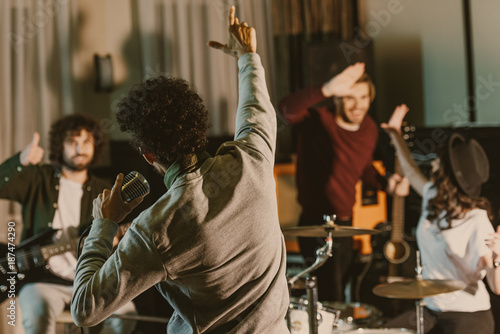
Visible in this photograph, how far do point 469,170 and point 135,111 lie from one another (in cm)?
191

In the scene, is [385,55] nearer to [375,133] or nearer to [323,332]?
[375,133]

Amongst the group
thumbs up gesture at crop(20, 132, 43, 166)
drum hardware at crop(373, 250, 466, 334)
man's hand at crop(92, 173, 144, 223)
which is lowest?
drum hardware at crop(373, 250, 466, 334)

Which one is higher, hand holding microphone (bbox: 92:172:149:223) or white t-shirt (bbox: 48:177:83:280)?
hand holding microphone (bbox: 92:172:149:223)

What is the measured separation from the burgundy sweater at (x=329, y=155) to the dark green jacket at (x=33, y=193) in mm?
1279

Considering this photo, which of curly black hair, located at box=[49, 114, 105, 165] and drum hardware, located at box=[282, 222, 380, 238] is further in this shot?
curly black hair, located at box=[49, 114, 105, 165]

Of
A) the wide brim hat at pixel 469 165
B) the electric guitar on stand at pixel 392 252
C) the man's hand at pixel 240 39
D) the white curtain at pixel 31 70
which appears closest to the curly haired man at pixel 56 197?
the white curtain at pixel 31 70

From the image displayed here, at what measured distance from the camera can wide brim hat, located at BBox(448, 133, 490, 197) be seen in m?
2.80

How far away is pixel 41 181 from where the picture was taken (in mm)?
3223

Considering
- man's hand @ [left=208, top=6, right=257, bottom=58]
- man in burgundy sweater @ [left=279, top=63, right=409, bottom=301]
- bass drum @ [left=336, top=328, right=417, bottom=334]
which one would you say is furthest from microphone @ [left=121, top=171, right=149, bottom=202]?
man in burgundy sweater @ [left=279, top=63, right=409, bottom=301]

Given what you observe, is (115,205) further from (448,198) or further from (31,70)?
(31,70)

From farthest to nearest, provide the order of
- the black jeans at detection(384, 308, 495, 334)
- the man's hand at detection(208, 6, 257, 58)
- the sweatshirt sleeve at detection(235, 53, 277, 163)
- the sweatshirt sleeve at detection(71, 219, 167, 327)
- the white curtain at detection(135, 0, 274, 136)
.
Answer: the white curtain at detection(135, 0, 274, 136), the black jeans at detection(384, 308, 495, 334), the man's hand at detection(208, 6, 257, 58), the sweatshirt sleeve at detection(235, 53, 277, 163), the sweatshirt sleeve at detection(71, 219, 167, 327)

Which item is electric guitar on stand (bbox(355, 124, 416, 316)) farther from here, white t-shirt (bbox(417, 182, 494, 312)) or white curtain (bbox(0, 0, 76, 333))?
white curtain (bbox(0, 0, 76, 333))

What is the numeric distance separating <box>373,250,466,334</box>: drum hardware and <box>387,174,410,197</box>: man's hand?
2.24ft

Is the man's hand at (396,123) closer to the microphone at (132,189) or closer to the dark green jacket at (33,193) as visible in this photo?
the dark green jacket at (33,193)
